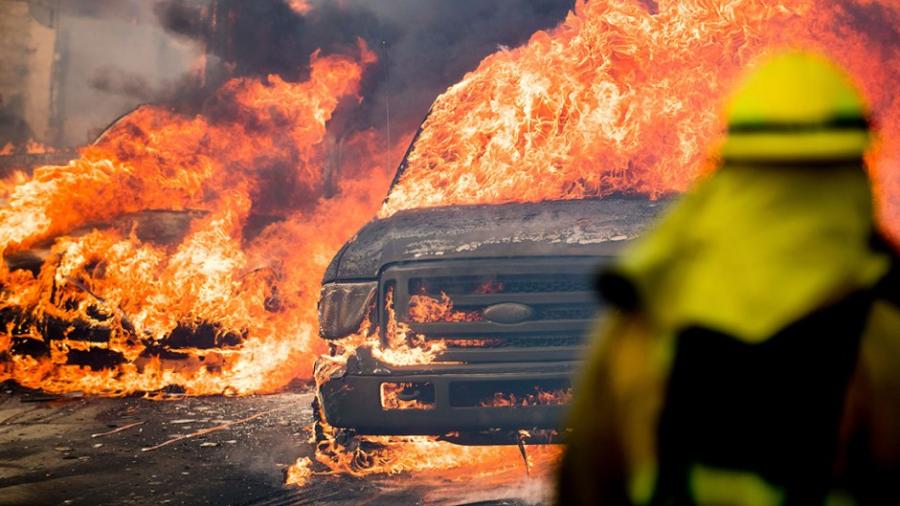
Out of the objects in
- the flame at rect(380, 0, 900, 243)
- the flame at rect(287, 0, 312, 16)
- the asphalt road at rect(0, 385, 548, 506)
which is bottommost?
the asphalt road at rect(0, 385, 548, 506)

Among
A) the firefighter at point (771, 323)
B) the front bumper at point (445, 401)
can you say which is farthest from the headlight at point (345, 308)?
the firefighter at point (771, 323)

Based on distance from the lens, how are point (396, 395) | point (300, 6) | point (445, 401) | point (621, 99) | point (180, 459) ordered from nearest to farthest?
point (445, 401) → point (396, 395) → point (180, 459) → point (621, 99) → point (300, 6)

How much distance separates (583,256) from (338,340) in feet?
5.17

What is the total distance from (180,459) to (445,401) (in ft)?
7.37

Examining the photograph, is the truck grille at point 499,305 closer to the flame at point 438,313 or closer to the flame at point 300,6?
the flame at point 438,313

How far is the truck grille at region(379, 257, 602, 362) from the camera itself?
532 centimetres

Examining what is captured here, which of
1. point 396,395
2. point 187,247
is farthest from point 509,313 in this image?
point 187,247

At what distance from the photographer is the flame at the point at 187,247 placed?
8258 millimetres

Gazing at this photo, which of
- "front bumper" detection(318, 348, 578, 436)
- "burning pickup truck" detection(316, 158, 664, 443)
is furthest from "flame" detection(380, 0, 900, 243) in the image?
"front bumper" detection(318, 348, 578, 436)

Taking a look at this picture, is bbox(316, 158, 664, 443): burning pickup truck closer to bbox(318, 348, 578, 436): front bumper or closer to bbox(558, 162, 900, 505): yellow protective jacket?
bbox(318, 348, 578, 436): front bumper

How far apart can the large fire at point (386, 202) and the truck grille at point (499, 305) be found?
94 millimetres

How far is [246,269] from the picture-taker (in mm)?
8734

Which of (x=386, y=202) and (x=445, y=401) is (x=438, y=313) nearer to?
(x=445, y=401)

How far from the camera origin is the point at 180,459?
632 cm
